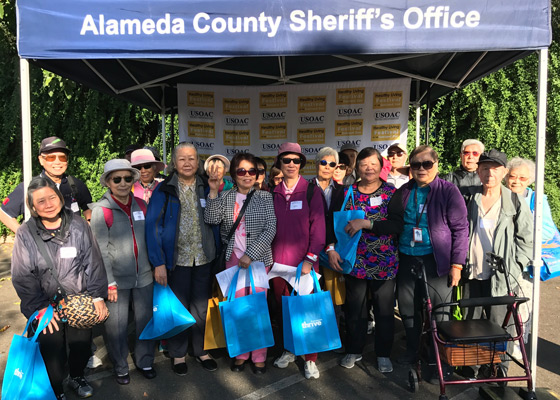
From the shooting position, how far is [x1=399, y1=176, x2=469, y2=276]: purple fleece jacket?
330 centimetres

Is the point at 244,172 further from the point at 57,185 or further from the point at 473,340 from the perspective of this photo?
the point at 473,340

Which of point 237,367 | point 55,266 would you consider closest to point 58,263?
point 55,266

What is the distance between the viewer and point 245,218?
11.4 feet

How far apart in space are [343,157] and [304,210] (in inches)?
61.8

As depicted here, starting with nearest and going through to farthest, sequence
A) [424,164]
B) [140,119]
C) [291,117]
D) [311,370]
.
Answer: [424,164], [311,370], [291,117], [140,119]

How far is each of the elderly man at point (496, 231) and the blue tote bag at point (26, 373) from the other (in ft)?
11.0

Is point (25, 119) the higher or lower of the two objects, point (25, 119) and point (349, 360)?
the higher

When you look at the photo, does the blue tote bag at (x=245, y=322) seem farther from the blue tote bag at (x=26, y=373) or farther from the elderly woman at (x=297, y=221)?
the blue tote bag at (x=26, y=373)

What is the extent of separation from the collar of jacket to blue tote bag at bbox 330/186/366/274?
2.09 m

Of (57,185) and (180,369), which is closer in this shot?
(180,369)

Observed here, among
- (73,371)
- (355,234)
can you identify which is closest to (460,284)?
(355,234)

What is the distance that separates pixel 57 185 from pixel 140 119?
5.01 m

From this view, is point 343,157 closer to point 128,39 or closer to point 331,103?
point 331,103

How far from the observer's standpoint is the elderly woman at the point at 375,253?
134 inches
